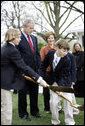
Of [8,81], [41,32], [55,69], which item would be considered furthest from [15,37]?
[41,32]

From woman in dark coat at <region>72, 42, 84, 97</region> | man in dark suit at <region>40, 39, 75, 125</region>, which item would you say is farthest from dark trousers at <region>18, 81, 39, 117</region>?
woman in dark coat at <region>72, 42, 84, 97</region>

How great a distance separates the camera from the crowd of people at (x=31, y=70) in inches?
178

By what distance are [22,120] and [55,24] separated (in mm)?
9993

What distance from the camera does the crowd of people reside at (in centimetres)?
452

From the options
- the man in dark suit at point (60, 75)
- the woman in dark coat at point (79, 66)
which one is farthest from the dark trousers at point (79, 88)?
the man in dark suit at point (60, 75)

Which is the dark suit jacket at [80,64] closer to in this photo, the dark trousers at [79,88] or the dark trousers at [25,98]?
the dark trousers at [79,88]

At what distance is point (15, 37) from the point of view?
4.75m

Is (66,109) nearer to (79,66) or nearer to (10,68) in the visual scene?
(10,68)

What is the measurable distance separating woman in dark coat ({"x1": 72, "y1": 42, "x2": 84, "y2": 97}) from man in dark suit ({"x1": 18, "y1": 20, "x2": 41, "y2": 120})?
65.9 inches

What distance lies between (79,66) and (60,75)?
2.32 m

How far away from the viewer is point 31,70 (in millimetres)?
4754

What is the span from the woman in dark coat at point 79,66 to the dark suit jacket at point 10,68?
2.90 m

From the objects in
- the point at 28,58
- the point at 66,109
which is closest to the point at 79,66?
the point at 28,58

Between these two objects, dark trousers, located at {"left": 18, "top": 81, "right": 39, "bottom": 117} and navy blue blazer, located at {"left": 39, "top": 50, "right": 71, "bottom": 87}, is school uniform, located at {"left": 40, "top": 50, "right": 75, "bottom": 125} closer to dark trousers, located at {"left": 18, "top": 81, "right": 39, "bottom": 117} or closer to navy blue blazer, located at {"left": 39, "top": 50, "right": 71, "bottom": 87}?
navy blue blazer, located at {"left": 39, "top": 50, "right": 71, "bottom": 87}
